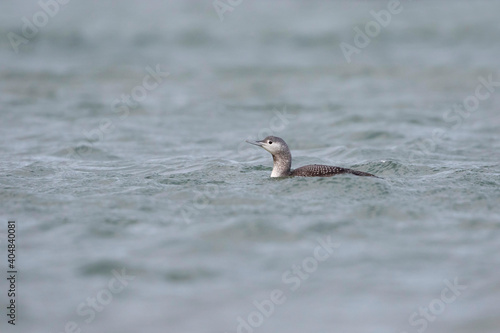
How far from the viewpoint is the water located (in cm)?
724

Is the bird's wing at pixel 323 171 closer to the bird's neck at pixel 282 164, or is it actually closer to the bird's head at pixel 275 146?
the bird's neck at pixel 282 164

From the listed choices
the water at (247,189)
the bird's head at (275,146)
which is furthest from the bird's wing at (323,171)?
the bird's head at (275,146)

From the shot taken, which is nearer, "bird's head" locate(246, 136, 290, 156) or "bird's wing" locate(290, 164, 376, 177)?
"bird's wing" locate(290, 164, 376, 177)

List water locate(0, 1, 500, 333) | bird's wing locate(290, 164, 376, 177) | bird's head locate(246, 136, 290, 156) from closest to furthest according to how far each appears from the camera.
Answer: water locate(0, 1, 500, 333), bird's wing locate(290, 164, 376, 177), bird's head locate(246, 136, 290, 156)

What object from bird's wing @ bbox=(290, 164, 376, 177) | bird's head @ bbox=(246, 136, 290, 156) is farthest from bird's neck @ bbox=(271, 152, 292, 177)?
bird's wing @ bbox=(290, 164, 376, 177)

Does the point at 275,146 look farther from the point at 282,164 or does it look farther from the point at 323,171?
the point at 323,171

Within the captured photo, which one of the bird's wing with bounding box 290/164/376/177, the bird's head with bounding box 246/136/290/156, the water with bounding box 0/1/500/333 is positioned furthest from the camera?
the bird's head with bounding box 246/136/290/156

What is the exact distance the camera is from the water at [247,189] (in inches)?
285

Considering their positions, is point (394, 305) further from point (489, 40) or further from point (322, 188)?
point (489, 40)

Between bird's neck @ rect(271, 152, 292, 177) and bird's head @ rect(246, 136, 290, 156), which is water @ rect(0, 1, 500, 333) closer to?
bird's neck @ rect(271, 152, 292, 177)

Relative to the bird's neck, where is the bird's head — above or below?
above

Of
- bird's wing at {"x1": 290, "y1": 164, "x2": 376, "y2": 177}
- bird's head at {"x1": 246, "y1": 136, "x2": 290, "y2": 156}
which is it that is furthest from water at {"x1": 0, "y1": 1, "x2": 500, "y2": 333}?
bird's head at {"x1": 246, "y1": 136, "x2": 290, "y2": 156}

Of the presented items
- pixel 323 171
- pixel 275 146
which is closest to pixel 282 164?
pixel 275 146

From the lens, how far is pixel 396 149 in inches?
557
